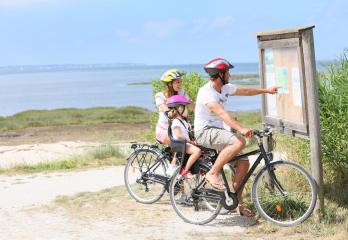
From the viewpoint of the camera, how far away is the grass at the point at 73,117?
1396 inches

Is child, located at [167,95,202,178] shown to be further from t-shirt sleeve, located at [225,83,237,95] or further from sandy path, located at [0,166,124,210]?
sandy path, located at [0,166,124,210]

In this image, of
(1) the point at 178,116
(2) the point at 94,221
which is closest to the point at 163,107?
(1) the point at 178,116

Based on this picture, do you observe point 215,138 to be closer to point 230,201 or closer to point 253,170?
point 253,170

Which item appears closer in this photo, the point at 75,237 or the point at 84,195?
the point at 75,237

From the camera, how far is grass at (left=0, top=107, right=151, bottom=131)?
35469 mm

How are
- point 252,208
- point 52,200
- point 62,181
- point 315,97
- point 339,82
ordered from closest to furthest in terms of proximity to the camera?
1. point 315,97
2. point 252,208
3. point 339,82
4. point 52,200
5. point 62,181

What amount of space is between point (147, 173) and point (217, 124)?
1.79m

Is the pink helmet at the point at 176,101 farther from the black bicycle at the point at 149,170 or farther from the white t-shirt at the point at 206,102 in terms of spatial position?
the black bicycle at the point at 149,170

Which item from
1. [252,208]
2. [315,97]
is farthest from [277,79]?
[252,208]

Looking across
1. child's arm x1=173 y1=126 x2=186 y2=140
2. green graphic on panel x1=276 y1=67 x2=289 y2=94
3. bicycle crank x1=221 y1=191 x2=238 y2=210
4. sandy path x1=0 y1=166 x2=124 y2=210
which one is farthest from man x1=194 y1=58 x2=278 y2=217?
sandy path x1=0 y1=166 x2=124 y2=210

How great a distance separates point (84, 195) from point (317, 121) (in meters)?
3.94

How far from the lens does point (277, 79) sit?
8.19 meters

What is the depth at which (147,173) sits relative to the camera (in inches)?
354

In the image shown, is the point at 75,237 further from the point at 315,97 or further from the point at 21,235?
the point at 315,97
